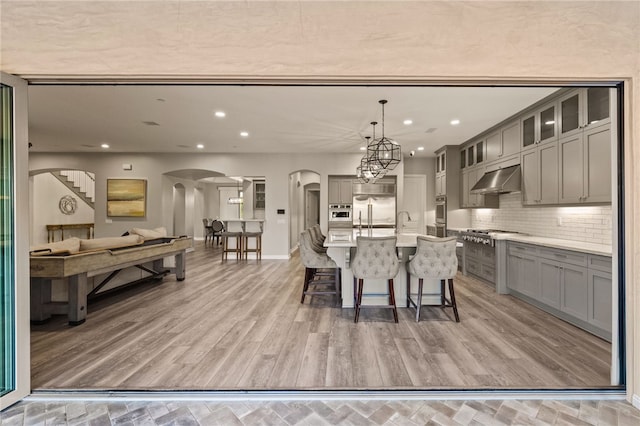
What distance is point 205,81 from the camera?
203cm

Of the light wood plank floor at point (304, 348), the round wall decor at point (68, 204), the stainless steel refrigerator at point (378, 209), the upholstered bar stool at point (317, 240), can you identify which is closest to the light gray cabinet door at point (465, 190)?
the stainless steel refrigerator at point (378, 209)

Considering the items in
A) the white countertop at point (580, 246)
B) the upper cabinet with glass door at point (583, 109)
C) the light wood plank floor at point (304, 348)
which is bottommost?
the light wood plank floor at point (304, 348)

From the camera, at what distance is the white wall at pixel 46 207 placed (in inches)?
344

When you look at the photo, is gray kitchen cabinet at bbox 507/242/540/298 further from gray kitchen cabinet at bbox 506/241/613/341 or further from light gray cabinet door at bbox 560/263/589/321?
light gray cabinet door at bbox 560/263/589/321

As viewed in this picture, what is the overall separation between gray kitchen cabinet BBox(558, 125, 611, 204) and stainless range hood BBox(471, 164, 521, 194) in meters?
0.85

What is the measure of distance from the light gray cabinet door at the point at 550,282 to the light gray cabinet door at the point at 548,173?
3.10ft

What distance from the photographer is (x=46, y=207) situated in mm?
9070

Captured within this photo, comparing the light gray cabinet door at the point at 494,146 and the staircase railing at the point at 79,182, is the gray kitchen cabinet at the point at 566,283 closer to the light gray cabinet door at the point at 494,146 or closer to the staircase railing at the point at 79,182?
A: the light gray cabinet door at the point at 494,146

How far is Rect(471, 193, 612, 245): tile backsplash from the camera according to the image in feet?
11.6

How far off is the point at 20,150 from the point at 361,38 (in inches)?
93.9

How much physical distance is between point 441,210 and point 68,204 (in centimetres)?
1143

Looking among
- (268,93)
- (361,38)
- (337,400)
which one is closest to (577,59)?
(361,38)

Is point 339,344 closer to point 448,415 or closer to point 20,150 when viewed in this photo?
point 448,415

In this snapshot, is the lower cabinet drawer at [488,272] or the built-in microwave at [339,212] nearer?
the lower cabinet drawer at [488,272]
